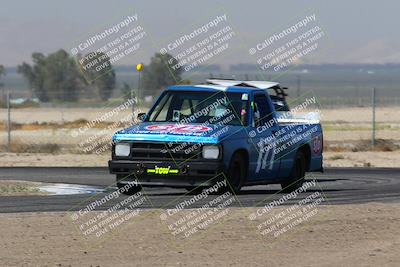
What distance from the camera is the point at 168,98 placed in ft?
65.9

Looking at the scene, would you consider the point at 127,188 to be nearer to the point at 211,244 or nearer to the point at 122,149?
the point at 122,149

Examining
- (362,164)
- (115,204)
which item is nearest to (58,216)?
(115,204)

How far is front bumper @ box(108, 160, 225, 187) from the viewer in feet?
60.4

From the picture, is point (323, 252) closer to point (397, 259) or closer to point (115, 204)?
point (397, 259)

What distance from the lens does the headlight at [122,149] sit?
18.8 m

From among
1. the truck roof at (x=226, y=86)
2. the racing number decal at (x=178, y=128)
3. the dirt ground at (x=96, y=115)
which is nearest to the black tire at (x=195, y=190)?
the racing number decal at (x=178, y=128)

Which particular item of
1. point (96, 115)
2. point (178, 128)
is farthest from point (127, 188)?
point (96, 115)

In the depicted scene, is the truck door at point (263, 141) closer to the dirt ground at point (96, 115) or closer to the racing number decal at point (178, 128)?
the racing number decal at point (178, 128)

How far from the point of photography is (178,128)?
61.7 feet

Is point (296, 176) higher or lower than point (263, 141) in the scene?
lower

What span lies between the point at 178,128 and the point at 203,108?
0.90m

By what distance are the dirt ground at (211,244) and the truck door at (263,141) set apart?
3.56 meters

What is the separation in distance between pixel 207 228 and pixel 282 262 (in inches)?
105

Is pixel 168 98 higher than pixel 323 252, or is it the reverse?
pixel 168 98
